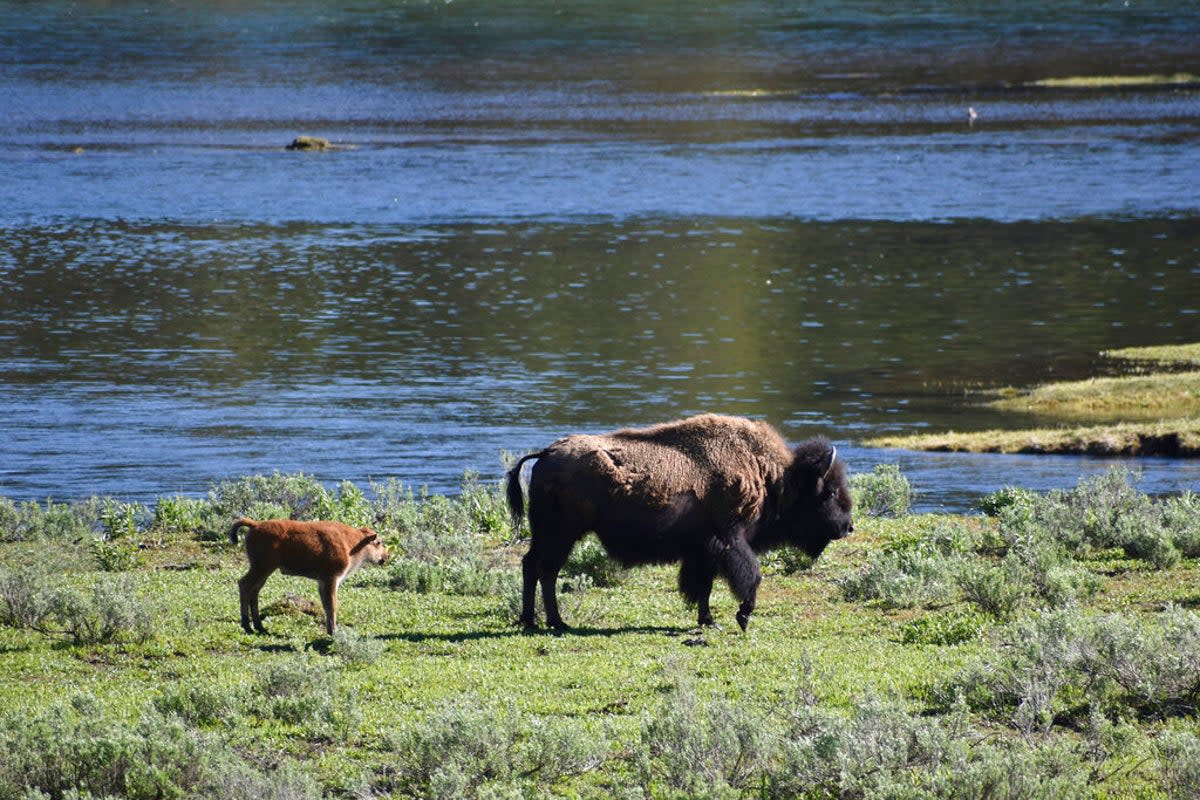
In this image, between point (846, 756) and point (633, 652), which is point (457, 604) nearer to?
point (633, 652)

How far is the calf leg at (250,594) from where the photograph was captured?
468 inches

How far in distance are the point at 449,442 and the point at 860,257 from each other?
33366 mm

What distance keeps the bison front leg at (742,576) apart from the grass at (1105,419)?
17.3 meters

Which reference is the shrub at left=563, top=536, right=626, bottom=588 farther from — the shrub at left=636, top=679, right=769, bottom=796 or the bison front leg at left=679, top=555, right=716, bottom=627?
the shrub at left=636, top=679, right=769, bottom=796

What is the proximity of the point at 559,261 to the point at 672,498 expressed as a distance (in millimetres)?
49827

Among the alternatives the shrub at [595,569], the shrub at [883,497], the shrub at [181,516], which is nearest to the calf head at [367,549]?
the shrub at [595,569]

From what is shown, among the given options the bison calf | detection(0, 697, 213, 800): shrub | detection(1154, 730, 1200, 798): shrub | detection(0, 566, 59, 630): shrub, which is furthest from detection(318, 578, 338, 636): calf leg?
detection(1154, 730, 1200, 798): shrub

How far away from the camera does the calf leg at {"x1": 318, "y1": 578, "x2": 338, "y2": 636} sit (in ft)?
38.9

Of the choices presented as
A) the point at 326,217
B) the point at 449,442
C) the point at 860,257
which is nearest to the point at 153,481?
the point at 449,442

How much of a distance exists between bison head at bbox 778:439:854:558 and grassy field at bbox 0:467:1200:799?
55cm

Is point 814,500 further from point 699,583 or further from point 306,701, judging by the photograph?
point 306,701

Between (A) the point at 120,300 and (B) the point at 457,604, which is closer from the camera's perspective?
(B) the point at 457,604

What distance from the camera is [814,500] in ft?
43.1

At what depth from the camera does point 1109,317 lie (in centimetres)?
4778
